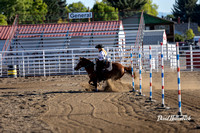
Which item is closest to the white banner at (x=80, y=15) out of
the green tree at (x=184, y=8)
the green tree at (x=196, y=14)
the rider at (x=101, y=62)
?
the rider at (x=101, y=62)

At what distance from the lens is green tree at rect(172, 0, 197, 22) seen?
10631 centimetres

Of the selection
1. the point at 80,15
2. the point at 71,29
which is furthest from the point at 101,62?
the point at 80,15

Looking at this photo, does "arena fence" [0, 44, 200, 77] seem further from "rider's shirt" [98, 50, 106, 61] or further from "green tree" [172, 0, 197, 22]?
"green tree" [172, 0, 197, 22]

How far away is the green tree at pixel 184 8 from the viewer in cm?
10631

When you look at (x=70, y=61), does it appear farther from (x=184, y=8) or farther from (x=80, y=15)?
(x=184, y=8)

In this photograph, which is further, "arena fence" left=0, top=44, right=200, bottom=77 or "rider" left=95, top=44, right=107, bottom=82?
"arena fence" left=0, top=44, right=200, bottom=77

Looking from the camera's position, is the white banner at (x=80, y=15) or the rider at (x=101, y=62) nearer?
the rider at (x=101, y=62)

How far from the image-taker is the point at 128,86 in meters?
14.8

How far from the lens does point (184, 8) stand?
107188mm

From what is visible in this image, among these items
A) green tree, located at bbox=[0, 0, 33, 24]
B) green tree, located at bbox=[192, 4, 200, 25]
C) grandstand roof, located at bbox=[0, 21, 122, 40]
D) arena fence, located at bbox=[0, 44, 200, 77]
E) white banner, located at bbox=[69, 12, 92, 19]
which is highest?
green tree, located at bbox=[192, 4, 200, 25]

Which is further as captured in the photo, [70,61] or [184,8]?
[184,8]

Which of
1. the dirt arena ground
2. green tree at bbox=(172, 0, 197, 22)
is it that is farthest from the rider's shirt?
green tree at bbox=(172, 0, 197, 22)

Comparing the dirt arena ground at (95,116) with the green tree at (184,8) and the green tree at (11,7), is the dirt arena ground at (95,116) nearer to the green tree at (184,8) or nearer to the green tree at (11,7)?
the green tree at (11,7)

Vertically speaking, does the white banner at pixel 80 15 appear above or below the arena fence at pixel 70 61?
above
